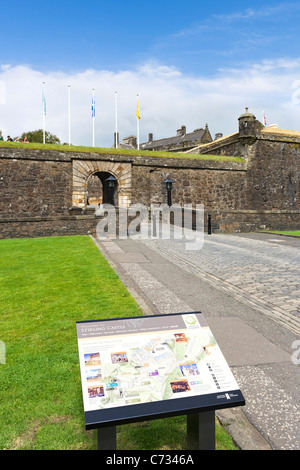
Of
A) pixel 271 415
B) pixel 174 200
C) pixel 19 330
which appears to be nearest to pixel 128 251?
pixel 19 330

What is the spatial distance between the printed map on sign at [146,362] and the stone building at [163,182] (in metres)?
13.6

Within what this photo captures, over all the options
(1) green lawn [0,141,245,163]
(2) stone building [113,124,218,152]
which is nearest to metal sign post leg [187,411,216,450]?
(1) green lawn [0,141,245,163]

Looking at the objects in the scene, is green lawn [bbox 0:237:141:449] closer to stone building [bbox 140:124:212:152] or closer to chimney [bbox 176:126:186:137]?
stone building [bbox 140:124:212:152]

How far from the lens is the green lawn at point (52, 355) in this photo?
2438 millimetres

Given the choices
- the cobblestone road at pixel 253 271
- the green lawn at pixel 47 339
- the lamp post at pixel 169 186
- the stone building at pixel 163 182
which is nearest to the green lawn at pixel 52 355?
the green lawn at pixel 47 339

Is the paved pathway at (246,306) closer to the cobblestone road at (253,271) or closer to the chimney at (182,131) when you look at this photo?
the cobblestone road at (253,271)

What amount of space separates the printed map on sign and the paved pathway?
687 mm

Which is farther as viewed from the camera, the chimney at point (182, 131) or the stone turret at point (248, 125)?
the chimney at point (182, 131)

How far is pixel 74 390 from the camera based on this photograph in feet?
9.77

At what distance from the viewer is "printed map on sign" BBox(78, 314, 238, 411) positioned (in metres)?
2.01

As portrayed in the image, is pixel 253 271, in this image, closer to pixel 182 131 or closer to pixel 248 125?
pixel 248 125

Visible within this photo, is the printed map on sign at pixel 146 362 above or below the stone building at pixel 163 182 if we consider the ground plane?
below

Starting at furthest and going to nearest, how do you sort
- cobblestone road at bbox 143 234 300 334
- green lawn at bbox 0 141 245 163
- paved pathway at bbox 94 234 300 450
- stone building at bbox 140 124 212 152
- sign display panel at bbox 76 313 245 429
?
stone building at bbox 140 124 212 152 → green lawn at bbox 0 141 245 163 → cobblestone road at bbox 143 234 300 334 → paved pathway at bbox 94 234 300 450 → sign display panel at bbox 76 313 245 429

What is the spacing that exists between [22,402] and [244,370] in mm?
2211
